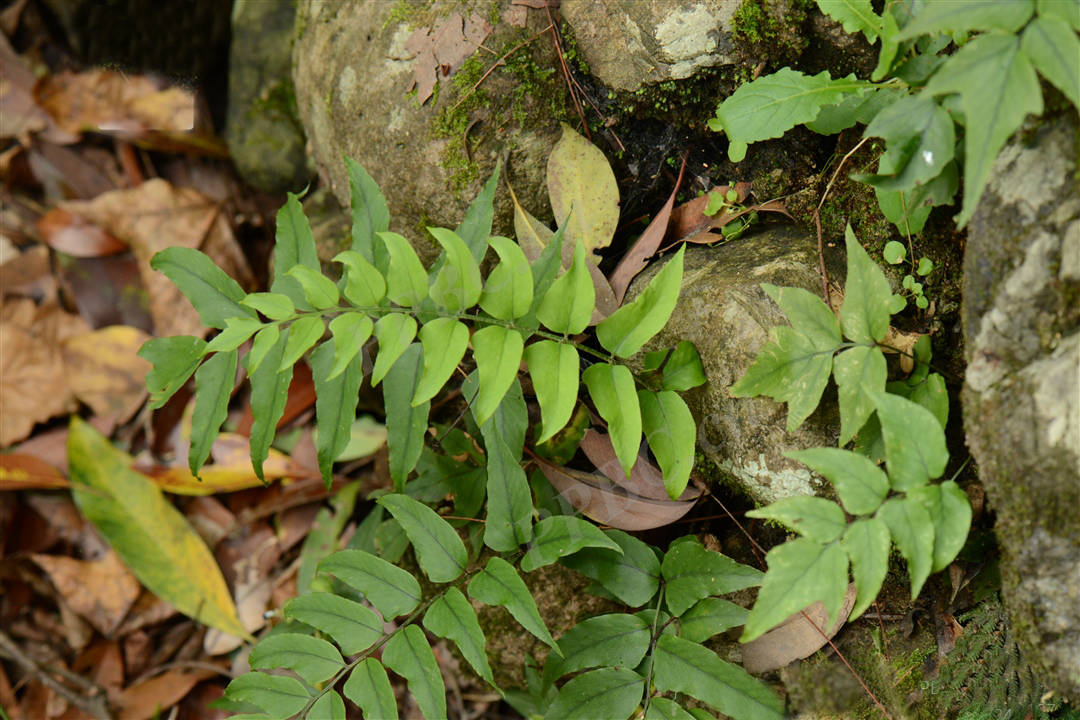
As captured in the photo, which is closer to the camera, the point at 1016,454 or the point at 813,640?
the point at 1016,454

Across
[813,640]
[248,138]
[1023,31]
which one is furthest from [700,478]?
[248,138]

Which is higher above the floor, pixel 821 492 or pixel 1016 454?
pixel 1016 454

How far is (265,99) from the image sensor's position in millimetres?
A: 3471

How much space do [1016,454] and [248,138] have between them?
10.6 feet

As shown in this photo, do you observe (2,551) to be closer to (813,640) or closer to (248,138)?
(248,138)

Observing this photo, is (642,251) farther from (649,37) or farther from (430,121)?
(430,121)

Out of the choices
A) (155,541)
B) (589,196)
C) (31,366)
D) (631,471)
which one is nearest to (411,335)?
(631,471)

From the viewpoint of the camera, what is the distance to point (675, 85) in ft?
7.51

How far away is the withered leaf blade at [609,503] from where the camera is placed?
2.21 meters

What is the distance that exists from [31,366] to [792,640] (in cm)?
330

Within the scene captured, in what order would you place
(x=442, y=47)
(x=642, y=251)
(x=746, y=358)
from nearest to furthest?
(x=746, y=358), (x=642, y=251), (x=442, y=47)

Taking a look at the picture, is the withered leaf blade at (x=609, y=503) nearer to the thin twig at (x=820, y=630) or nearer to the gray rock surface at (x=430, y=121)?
the thin twig at (x=820, y=630)

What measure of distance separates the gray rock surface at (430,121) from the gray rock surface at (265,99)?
0.76 m

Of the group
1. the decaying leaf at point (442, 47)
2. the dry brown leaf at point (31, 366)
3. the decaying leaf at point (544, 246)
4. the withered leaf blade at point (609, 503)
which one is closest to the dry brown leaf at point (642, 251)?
the decaying leaf at point (544, 246)
